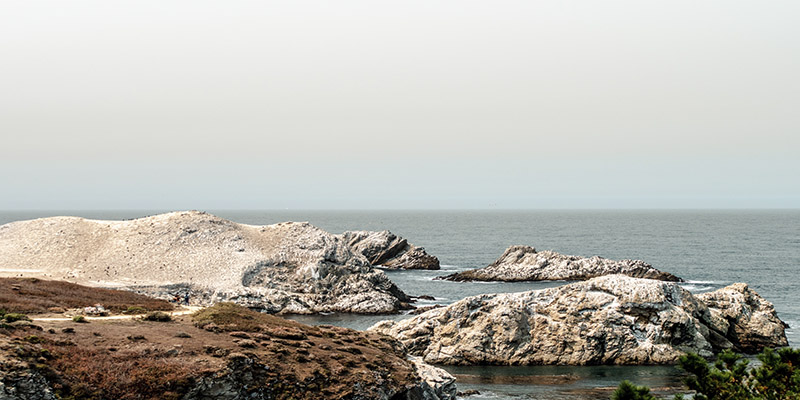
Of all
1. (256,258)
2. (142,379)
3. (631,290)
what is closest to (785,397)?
(142,379)

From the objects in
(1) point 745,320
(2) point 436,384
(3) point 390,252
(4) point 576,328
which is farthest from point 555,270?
(2) point 436,384

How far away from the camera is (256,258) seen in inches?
4011

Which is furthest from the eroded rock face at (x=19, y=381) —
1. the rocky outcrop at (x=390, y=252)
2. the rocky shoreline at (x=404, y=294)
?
the rocky outcrop at (x=390, y=252)

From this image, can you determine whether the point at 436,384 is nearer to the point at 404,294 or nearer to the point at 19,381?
the point at 19,381

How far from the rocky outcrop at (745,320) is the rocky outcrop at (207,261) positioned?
40.6 metres

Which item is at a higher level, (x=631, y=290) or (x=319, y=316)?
(x=631, y=290)

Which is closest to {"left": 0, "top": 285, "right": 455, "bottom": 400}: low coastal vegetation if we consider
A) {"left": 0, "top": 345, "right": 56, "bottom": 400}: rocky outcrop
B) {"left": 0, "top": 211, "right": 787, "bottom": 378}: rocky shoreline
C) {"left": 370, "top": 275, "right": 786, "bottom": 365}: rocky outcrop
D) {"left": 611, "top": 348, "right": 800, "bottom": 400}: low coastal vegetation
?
{"left": 0, "top": 345, "right": 56, "bottom": 400}: rocky outcrop

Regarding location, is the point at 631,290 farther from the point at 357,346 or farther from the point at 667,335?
the point at 357,346

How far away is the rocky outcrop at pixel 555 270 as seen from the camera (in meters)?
121

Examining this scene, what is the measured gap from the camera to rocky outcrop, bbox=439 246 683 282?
121 m

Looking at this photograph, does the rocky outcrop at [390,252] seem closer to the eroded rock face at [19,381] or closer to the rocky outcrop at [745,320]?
the rocky outcrop at [745,320]

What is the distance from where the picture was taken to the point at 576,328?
→ 62.1 metres

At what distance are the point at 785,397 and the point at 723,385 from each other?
2.70 metres

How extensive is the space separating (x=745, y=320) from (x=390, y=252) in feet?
310
